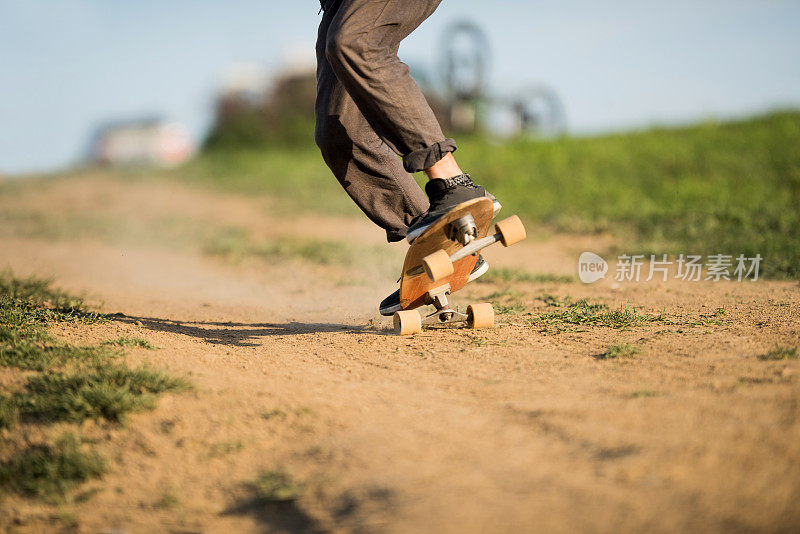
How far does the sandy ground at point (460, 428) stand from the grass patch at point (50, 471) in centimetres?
3

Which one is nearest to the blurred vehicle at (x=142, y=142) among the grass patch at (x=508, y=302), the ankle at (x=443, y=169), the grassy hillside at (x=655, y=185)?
the grassy hillside at (x=655, y=185)

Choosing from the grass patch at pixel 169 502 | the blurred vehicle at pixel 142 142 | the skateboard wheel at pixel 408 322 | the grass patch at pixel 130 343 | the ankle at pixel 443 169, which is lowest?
the grass patch at pixel 169 502

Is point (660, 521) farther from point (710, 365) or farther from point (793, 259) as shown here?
point (793, 259)

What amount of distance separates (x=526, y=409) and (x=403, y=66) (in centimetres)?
134

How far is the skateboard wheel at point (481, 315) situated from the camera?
2.62 m

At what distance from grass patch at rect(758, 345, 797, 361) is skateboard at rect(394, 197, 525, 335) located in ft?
2.90

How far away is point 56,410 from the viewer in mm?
1788

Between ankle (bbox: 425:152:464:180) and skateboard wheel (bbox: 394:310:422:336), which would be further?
skateboard wheel (bbox: 394:310:422:336)

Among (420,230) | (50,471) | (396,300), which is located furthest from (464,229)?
(50,471)

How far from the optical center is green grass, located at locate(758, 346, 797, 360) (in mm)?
1951

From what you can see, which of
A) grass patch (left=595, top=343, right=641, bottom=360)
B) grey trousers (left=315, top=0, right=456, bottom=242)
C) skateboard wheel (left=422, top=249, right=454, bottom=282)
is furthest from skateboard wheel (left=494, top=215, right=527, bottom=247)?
grass patch (left=595, top=343, right=641, bottom=360)

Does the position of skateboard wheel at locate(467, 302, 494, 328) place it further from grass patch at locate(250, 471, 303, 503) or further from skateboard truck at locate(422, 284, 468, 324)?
grass patch at locate(250, 471, 303, 503)

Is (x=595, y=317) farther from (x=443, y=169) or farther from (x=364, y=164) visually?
(x=364, y=164)

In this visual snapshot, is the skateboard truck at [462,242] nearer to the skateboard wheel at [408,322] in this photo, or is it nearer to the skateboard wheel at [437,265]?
the skateboard wheel at [437,265]
